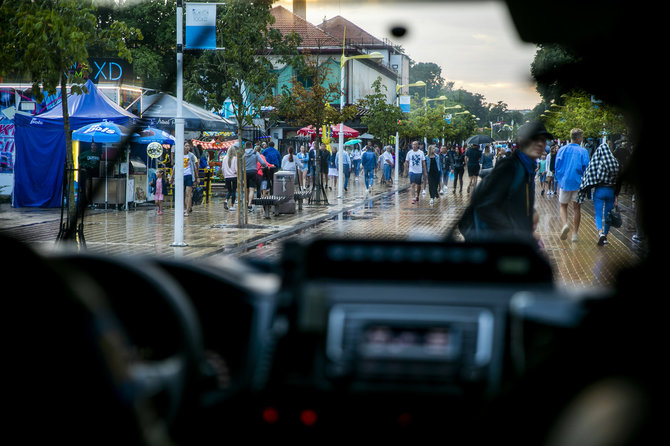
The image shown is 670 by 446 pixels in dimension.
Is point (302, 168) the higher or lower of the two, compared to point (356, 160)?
lower

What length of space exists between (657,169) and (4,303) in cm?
147

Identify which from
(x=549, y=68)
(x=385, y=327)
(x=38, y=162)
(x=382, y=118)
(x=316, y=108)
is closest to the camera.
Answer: (x=385, y=327)

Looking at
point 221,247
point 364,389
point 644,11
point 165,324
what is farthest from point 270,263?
point 221,247

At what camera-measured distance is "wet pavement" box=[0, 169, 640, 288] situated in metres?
11.6

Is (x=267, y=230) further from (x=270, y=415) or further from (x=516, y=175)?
(x=270, y=415)

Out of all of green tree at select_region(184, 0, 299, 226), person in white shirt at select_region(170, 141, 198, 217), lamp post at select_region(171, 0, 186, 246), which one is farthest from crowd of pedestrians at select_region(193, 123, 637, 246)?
lamp post at select_region(171, 0, 186, 246)

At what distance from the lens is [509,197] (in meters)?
6.47

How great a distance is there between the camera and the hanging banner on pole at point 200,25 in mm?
12633

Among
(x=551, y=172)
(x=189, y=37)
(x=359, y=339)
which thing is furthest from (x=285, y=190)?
(x=359, y=339)

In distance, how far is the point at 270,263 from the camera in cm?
272

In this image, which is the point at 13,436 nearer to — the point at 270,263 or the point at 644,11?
the point at 270,263

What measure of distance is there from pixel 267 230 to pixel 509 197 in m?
9.89

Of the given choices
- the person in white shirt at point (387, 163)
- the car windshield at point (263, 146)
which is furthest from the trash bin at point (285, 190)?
the person in white shirt at point (387, 163)

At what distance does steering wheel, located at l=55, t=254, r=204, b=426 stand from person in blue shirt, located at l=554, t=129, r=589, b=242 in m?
12.8
